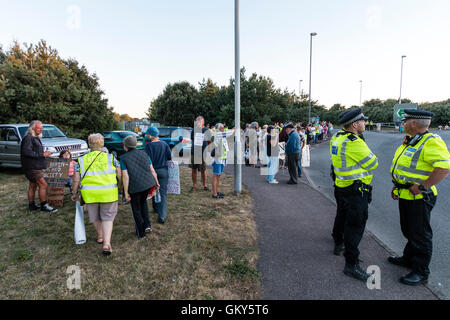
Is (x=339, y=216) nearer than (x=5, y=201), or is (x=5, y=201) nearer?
(x=339, y=216)

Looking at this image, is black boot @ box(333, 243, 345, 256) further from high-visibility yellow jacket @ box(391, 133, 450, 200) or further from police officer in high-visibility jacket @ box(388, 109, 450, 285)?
high-visibility yellow jacket @ box(391, 133, 450, 200)

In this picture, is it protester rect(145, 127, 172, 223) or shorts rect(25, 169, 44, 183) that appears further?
shorts rect(25, 169, 44, 183)

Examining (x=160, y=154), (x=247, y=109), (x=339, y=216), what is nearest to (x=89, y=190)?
(x=160, y=154)

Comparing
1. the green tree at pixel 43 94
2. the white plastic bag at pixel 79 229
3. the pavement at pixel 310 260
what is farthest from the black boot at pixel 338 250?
the green tree at pixel 43 94

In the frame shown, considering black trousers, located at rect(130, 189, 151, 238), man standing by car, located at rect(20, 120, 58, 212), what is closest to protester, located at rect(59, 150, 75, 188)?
man standing by car, located at rect(20, 120, 58, 212)

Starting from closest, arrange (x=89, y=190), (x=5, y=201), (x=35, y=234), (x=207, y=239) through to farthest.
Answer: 1. (x=89, y=190)
2. (x=207, y=239)
3. (x=35, y=234)
4. (x=5, y=201)

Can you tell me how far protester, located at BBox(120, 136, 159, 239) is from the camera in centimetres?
405

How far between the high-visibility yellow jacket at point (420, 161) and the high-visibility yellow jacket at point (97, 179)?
3.92 meters

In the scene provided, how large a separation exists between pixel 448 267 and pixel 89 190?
5.02 metres

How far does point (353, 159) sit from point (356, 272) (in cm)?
140

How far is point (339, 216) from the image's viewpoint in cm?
392

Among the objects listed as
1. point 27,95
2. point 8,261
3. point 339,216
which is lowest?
point 8,261

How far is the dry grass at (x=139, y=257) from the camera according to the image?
3.04m
